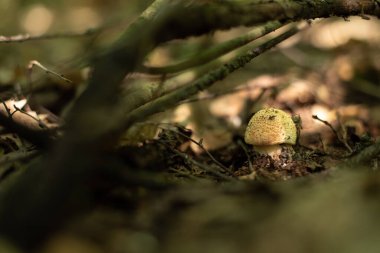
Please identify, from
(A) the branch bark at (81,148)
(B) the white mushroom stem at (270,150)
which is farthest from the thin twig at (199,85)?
(B) the white mushroom stem at (270,150)

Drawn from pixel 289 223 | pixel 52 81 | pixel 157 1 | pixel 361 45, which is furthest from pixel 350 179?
pixel 361 45

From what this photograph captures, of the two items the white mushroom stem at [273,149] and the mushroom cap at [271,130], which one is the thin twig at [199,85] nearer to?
the mushroom cap at [271,130]

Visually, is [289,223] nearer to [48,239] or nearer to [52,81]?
[48,239]

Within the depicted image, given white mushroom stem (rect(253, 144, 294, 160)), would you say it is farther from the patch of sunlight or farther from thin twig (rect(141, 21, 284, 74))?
the patch of sunlight

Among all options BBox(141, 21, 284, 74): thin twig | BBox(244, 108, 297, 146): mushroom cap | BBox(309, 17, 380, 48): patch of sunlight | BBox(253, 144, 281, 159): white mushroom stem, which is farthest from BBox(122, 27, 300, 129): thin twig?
BBox(309, 17, 380, 48): patch of sunlight

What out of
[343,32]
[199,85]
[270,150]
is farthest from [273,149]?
[343,32]

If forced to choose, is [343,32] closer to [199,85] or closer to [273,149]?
[273,149]

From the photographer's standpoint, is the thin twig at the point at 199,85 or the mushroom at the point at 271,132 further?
the mushroom at the point at 271,132
